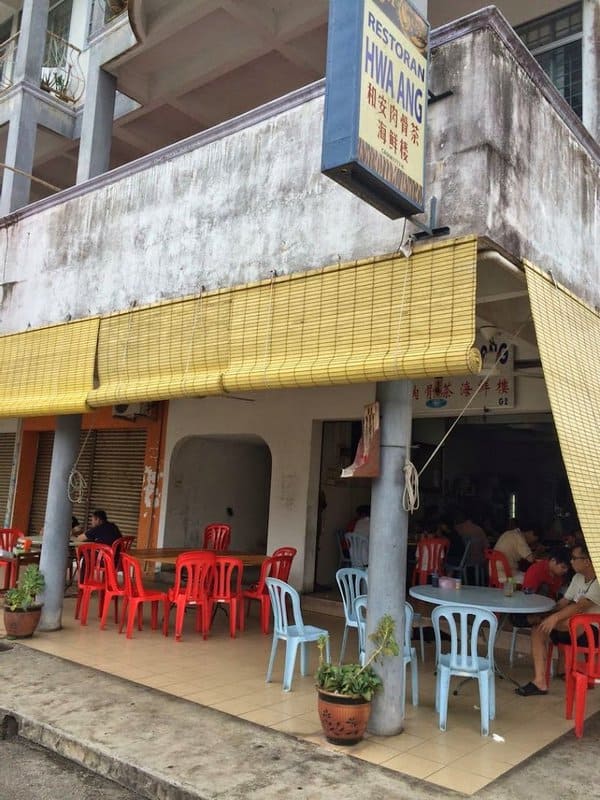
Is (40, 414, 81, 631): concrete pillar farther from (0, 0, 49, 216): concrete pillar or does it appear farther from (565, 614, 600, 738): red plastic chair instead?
(565, 614, 600, 738): red plastic chair

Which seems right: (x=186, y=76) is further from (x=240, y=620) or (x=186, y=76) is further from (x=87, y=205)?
(x=240, y=620)

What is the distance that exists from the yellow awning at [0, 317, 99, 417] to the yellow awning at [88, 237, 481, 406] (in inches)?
18.1

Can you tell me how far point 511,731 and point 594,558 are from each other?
66.1 inches

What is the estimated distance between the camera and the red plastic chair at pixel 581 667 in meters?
5.17

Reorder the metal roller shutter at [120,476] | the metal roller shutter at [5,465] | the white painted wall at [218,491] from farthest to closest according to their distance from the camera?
1. the metal roller shutter at [5,465]
2. the metal roller shutter at [120,476]
3. the white painted wall at [218,491]

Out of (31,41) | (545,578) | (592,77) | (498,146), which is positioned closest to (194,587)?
(545,578)

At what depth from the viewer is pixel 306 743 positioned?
4793 millimetres

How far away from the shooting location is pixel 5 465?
15594mm

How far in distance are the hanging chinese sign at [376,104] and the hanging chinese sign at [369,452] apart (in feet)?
5.00

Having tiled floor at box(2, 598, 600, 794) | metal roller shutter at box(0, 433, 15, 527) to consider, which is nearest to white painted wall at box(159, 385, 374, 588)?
tiled floor at box(2, 598, 600, 794)

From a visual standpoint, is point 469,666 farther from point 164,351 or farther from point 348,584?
point 164,351

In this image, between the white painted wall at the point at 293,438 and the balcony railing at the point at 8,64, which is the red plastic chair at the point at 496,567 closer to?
the white painted wall at the point at 293,438

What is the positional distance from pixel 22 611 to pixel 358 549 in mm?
4752

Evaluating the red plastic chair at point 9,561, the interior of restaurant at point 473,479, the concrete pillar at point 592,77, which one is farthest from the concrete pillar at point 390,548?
the red plastic chair at point 9,561
